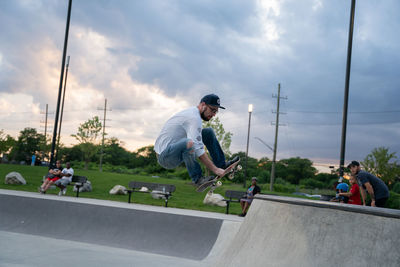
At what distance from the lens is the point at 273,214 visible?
5.07 meters

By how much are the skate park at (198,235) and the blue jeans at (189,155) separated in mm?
1241

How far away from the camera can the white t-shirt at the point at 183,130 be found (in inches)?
168

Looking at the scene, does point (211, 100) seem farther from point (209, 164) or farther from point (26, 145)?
point (26, 145)

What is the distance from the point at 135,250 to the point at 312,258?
560 centimetres

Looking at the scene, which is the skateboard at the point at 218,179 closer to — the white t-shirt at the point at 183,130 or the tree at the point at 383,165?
the white t-shirt at the point at 183,130

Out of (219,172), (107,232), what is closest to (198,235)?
(107,232)

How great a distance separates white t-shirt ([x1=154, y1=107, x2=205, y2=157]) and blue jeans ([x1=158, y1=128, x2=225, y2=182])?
3.3 inches

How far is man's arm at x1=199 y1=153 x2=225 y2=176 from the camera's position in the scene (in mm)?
4371

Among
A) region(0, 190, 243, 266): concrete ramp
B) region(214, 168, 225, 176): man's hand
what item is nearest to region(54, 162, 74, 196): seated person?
region(0, 190, 243, 266): concrete ramp

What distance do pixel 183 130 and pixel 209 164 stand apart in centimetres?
56

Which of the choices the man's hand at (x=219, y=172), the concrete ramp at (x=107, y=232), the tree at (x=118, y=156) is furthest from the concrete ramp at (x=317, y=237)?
the tree at (x=118, y=156)

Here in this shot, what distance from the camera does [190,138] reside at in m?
4.28

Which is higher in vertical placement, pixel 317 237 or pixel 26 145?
pixel 317 237

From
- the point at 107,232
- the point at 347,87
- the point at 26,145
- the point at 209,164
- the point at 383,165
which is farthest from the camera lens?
the point at 26,145
